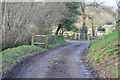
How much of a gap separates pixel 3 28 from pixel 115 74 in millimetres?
9134

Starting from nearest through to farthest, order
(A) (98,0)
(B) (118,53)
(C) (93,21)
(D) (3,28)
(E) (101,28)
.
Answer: (B) (118,53) → (D) (3,28) → (A) (98,0) → (C) (93,21) → (E) (101,28)

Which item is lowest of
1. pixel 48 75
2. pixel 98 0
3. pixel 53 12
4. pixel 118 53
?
pixel 48 75

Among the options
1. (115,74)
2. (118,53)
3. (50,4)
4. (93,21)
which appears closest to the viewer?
(115,74)

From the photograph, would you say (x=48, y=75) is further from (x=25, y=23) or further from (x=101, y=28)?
(x=101, y=28)

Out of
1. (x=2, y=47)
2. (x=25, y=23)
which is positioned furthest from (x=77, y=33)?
(x=2, y=47)

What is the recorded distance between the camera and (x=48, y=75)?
6352 mm

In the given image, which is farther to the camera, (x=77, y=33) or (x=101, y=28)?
(x=101, y=28)

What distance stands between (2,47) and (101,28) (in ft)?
112

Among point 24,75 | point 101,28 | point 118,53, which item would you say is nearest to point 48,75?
point 24,75

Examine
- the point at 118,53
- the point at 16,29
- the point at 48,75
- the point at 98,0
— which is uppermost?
the point at 98,0

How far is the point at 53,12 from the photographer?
62.6 feet

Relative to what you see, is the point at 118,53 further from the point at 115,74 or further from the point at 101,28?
the point at 101,28

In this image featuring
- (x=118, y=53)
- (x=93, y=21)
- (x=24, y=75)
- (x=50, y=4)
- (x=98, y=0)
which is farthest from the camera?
(x=93, y=21)

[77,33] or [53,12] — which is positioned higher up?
[53,12]
